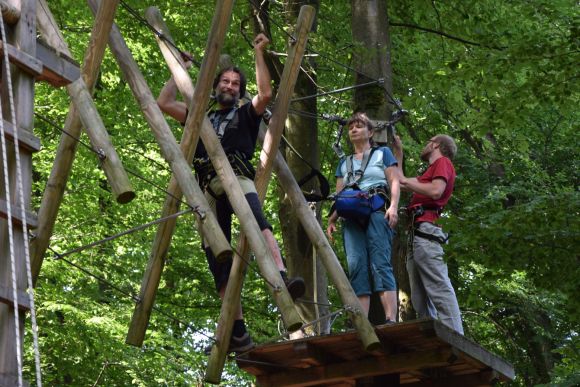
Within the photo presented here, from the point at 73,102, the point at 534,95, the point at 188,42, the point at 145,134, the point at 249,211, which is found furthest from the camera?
the point at 145,134

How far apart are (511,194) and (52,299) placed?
6647 mm

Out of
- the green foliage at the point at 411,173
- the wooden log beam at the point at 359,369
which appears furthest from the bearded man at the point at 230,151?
the green foliage at the point at 411,173

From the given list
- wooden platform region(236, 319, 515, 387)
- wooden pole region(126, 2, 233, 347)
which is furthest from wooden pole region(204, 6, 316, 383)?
wooden platform region(236, 319, 515, 387)

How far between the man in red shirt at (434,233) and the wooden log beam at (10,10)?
3.43 metres

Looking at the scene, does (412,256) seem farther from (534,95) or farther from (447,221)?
(534,95)

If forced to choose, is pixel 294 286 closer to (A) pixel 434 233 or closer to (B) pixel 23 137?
(A) pixel 434 233

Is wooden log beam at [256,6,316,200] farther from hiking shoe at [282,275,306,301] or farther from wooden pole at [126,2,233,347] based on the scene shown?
hiking shoe at [282,275,306,301]

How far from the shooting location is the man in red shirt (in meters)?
7.66

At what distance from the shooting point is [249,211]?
20.7 ft

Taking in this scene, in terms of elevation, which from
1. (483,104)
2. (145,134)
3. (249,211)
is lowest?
(249,211)

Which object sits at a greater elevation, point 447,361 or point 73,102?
point 73,102

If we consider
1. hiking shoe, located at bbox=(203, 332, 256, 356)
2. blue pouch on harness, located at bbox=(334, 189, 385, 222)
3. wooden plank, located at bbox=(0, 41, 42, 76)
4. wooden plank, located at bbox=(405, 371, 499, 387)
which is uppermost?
blue pouch on harness, located at bbox=(334, 189, 385, 222)

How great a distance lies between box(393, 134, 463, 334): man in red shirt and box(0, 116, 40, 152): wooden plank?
3421 mm

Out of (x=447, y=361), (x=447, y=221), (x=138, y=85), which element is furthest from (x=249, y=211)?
(x=447, y=221)
